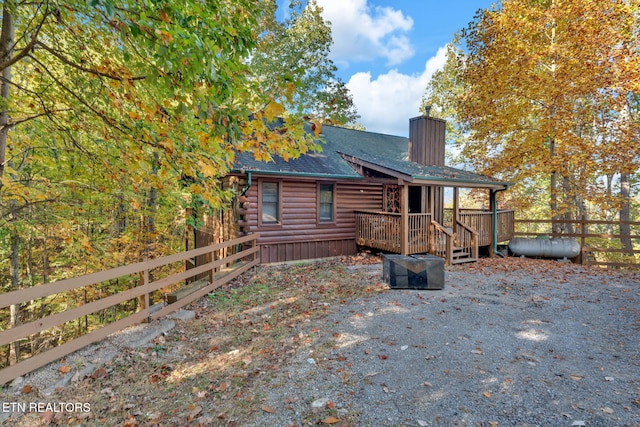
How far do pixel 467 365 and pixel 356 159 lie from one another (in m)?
8.70

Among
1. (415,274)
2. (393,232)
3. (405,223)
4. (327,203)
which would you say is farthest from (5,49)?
Answer: (393,232)

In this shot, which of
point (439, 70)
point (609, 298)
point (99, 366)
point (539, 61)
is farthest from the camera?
point (439, 70)

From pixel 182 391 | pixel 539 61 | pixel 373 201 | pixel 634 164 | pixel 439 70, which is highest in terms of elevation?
pixel 439 70

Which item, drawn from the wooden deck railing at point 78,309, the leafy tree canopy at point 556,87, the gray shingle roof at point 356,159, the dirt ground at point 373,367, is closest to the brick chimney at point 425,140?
the gray shingle roof at point 356,159

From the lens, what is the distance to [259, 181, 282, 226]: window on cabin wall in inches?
394

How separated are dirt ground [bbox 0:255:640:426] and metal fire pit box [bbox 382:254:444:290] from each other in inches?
15.6

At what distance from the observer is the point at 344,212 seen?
11.6 metres

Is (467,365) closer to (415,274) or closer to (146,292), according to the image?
(415,274)

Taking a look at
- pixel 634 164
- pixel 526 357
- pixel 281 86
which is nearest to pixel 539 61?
pixel 634 164

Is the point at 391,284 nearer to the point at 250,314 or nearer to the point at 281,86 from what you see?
the point at 250,314

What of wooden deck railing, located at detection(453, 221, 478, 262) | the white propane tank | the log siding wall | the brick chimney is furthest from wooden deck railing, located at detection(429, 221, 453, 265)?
the brick chimney

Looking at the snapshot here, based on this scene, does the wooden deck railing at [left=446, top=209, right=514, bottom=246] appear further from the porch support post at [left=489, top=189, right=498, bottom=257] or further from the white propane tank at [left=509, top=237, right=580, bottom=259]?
the white propane tank at [left=509, top=237, right=580, bottom=259]

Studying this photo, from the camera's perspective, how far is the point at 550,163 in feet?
42.8

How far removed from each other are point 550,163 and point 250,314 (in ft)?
44.0
